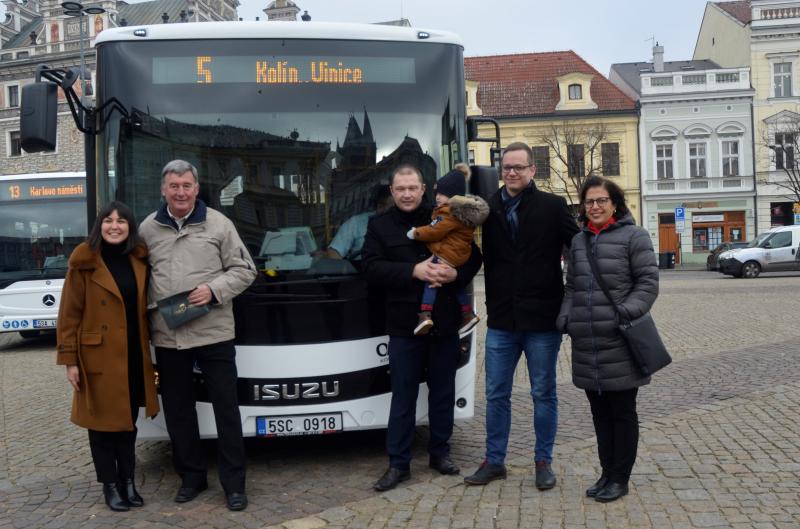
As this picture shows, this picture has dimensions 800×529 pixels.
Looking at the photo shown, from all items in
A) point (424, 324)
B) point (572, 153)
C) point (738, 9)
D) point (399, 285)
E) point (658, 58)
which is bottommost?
point (424, 324)

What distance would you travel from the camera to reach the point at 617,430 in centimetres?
472

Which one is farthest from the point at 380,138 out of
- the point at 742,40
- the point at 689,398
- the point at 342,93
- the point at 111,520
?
the point at 742,40

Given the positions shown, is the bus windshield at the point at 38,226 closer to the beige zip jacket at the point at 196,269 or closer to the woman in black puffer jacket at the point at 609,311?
the beige zip jacket at the point at 196,269

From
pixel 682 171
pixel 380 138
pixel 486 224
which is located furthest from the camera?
pixel 682 171

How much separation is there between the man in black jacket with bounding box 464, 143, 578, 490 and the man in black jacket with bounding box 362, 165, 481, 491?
10.1 inches

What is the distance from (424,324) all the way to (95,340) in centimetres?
193

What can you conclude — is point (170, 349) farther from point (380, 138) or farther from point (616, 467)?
point (616, 467)

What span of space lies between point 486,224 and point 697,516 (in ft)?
6.67

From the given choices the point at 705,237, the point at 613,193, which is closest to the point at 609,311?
the point at 613,193

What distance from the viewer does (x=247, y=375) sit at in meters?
5.25

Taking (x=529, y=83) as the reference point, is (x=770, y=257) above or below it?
below

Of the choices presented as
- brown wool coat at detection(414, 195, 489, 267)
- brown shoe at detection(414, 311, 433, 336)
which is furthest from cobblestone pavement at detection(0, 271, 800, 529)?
brown wool coat at detection(414, 195, 489, 267)

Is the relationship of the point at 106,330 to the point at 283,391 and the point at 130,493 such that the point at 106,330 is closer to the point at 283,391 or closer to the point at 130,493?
the point at 130,493

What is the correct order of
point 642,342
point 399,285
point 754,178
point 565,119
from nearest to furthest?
point 642,342, point 399,285, point 754,178, point 565,119
